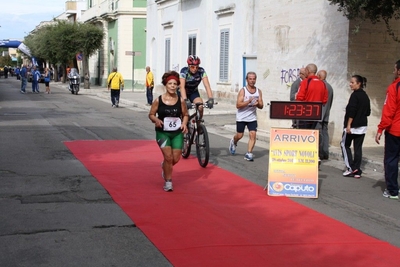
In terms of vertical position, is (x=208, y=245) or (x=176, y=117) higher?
(x=176, y=117)

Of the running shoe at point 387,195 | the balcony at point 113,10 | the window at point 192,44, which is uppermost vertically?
the balcony at point 113,10

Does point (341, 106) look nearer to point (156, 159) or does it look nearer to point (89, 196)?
point (156, 159)

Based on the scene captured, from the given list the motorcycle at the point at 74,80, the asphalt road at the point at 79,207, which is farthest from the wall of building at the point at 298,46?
the motorcycle at the point at 74,80

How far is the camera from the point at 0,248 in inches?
244

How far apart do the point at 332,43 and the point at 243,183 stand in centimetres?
588

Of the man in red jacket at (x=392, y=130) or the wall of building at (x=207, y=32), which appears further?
the wall of building at (x=207, y=32)

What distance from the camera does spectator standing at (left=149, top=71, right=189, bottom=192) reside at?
30.1 ft

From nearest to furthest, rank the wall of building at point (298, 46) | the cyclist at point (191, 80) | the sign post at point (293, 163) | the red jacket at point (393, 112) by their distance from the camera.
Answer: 1. the red jacket at point (393, 112)
2. the sign post at point (293, 163)
3. the cyclist at point (191, 80)
4. the wall of building at point (298, 46)

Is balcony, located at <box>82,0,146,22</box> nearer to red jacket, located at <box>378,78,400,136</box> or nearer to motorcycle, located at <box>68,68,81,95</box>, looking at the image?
motorcycle, located at <box>68,68,81,95</box>

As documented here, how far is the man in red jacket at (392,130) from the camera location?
9.04 metres

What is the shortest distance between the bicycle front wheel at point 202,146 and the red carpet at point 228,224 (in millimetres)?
310

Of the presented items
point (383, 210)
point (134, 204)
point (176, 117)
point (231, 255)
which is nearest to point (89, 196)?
point (134, 204)

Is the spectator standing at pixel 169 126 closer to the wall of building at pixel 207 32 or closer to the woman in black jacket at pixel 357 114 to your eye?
the woman in black jacket at pixel 357 114

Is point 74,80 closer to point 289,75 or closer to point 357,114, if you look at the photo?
point 289,75
